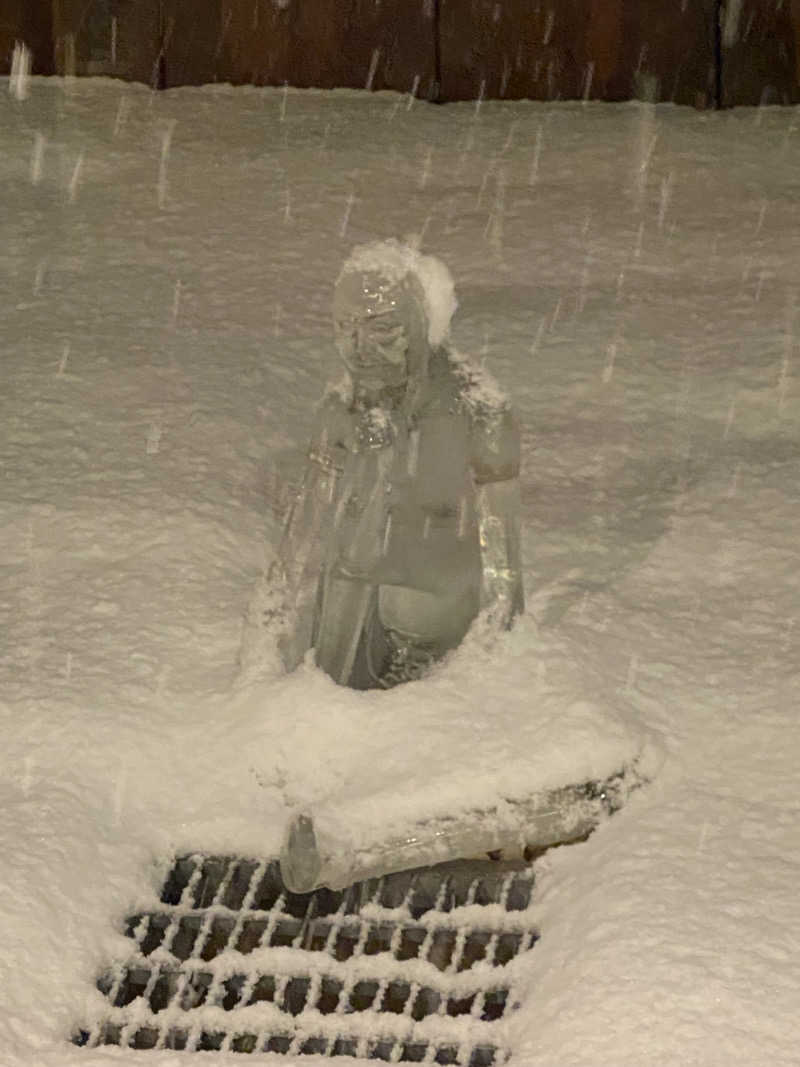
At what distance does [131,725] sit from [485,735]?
0.52m

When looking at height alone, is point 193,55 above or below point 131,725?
above

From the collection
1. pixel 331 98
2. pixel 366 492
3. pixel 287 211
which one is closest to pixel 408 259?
pixel 366 492

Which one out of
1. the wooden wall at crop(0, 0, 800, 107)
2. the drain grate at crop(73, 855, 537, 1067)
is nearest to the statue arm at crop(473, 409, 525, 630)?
the drain grate at crop(73, 855, 537, 1067)

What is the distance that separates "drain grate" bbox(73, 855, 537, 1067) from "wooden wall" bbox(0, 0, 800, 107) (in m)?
2.72

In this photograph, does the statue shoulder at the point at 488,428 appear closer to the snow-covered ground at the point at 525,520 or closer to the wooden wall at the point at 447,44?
the snow-covered ground at the point at 525,520

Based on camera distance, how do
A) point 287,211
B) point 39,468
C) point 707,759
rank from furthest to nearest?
point 287,211 < point 39,468 < point 707,759

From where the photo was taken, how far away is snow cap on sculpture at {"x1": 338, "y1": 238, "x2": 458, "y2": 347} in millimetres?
2408

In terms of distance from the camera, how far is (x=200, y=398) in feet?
11.6

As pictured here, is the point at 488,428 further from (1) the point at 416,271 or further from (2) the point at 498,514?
(1) the point at 416,271

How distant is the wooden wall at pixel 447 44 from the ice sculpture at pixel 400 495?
235cm

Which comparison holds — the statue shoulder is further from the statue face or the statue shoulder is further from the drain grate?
the drain grate

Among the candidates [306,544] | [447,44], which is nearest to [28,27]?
[447,44]

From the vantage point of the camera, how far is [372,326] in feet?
7.87

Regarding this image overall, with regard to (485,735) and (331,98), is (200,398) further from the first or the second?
(331,98)
